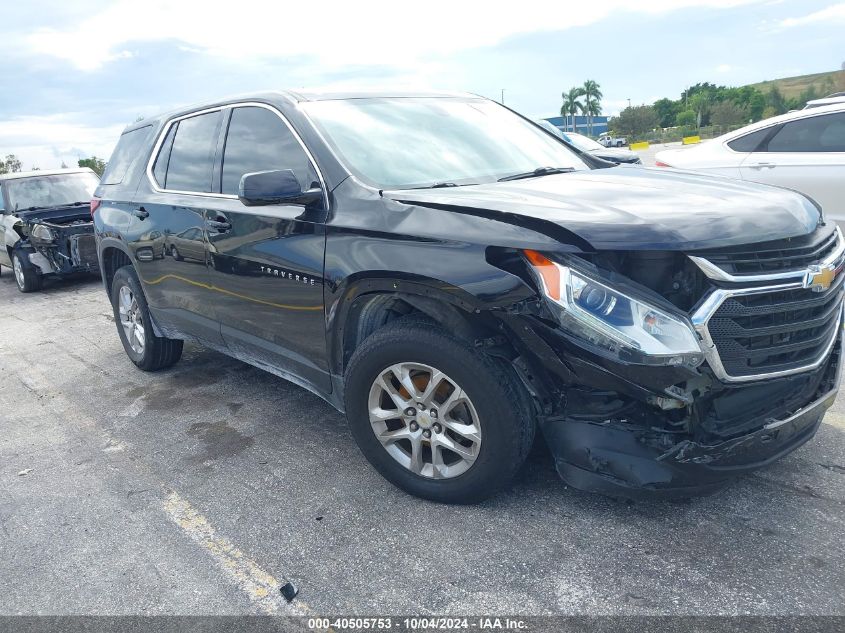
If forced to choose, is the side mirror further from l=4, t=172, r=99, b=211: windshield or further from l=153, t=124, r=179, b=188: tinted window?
l=4, t=172, r=99, b=211: windshield

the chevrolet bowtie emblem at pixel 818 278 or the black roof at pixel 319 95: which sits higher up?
the black roof at pixel 319 95

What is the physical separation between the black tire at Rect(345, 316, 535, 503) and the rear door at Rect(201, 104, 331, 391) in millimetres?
397

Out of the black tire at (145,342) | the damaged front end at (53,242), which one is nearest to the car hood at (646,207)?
the black tire at (145,342)

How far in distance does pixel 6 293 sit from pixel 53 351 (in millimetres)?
4968

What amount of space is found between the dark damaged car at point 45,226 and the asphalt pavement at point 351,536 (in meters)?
6.28

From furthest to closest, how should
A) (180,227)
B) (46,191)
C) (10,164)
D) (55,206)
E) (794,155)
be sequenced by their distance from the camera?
(10,164) < (46,191) < (55,206) < (794,155) < (180,227)

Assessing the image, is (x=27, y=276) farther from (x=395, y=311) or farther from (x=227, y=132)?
(x=395, y=311)

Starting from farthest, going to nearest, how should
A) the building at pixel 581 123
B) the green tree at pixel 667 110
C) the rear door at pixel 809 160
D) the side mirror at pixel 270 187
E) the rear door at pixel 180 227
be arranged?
the green tree at pixel 667 110
the building at pixel 581 123
the rear door at pixel 809 160
the rear door at pixel 180 227
the side mirror at pixel 270 187

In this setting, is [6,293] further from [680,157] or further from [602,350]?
[602,350]

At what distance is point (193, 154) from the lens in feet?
14.4

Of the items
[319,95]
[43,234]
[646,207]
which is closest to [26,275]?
[43,234]

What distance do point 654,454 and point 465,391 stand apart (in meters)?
0.72

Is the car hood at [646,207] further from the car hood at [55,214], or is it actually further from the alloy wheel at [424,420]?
the car hood at [55,214]

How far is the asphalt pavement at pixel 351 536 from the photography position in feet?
8.09
